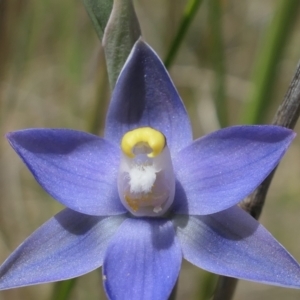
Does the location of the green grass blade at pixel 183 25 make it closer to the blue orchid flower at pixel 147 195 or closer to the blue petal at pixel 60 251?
the blue orchid flower at pixel 147 195

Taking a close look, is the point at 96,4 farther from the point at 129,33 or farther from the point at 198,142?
the point at 198,142

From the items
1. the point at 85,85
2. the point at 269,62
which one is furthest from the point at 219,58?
the point at 85,85

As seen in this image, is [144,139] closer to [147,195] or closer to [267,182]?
[147,195]

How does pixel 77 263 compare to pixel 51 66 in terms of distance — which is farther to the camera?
pixel 51 66

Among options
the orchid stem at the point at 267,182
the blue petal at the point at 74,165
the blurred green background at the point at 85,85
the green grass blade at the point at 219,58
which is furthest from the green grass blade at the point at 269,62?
the blurred green background at the point at 85,85

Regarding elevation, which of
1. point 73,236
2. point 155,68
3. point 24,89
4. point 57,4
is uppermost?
point 155,68

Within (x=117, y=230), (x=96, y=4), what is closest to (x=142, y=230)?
(x=117, y=230)

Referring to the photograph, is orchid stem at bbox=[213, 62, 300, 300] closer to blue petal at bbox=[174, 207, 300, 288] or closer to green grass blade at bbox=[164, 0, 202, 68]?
blue petal at bbox=[174, 207, 300, 288]
